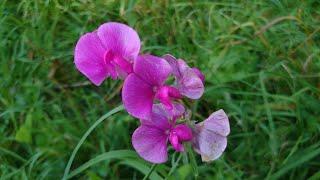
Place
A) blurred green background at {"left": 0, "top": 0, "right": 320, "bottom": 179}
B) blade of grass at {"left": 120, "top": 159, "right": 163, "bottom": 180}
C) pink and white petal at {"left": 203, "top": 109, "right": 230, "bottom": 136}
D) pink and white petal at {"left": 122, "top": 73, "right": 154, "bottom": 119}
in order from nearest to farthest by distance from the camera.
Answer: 1. pink and white petal at {"left": 122, "top": 73, "right": 154, "bottom": 119}
2. pink and white petal at {"left": 203, "top": 109, "right": 230, "bottom": 136}
3. blade of grass at {"left": 120, "top": 159, "right": 163, "bottom": 180}
4. blurred green background at {"left": 0, "top": 0, "right": 320, "bottom": 179}

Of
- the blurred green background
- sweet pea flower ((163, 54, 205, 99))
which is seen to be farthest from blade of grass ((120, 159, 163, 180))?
sweet pea flower ((163, 54, 205, 99))

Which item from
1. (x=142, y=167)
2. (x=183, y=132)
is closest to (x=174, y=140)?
(x=183, y=132)

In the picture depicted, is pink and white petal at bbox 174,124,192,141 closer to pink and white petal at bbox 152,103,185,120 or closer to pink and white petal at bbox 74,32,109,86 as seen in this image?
pink and white petal at bbox 152,103,185,120

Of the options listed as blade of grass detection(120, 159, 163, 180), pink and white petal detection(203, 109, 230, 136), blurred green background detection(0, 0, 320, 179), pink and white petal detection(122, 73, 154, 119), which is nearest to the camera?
pink and white petal detection(122, 73, 154, 119)

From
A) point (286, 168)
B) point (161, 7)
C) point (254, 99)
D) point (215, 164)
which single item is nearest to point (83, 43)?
point (215, 164)

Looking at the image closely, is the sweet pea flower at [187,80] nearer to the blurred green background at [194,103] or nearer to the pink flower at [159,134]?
the pink flower at [159,134]

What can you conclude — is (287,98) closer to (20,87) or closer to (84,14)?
(84,14)

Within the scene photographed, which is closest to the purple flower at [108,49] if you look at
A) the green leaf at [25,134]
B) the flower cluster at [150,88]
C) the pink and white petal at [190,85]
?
the flower cluster at [150,88]
